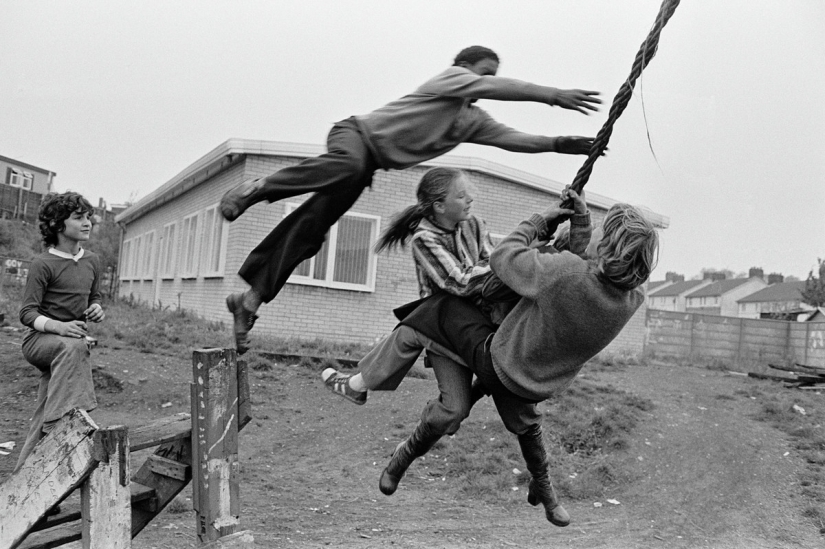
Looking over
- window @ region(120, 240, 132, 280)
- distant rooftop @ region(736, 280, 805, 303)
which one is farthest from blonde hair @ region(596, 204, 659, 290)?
distant rooftop @ region(736, 280, 805, 303)

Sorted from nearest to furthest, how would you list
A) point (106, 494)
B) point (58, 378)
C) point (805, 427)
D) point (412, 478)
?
point (106, 494)
point (58, 378)
point (412, 478)
point (805, 427)

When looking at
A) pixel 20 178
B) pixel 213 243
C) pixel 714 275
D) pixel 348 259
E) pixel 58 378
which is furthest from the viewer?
pixel 714 275

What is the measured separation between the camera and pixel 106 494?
3809 mm

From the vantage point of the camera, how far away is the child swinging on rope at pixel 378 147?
344 centimetres

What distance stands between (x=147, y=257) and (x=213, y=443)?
23270mm

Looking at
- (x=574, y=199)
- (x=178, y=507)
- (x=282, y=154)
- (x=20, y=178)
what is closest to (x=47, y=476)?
(x=574, y=199)

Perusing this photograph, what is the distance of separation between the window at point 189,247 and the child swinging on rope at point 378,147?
51.1 ft

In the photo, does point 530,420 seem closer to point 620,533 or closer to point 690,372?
point 620,533

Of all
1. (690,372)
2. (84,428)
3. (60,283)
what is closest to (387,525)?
(60,283)

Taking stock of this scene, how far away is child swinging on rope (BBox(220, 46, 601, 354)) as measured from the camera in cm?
344

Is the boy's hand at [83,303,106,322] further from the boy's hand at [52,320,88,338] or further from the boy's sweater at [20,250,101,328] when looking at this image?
the boy's hand at [52,320,88,338]

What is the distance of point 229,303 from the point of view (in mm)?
3809

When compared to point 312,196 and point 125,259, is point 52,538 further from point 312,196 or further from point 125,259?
point 125,259

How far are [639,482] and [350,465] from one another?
13.2ft
